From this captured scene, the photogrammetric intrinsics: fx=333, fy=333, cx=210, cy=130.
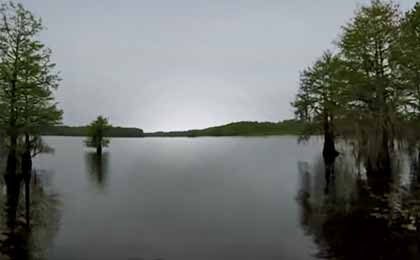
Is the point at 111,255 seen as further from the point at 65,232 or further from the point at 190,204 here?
the point at 190,204

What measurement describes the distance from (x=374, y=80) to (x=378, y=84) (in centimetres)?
47

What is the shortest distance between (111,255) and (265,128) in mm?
182011

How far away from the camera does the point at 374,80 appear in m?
20.2

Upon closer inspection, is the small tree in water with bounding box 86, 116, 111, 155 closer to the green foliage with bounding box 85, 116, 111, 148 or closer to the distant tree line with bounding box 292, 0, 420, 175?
A: the green foliage with bounding box 85, 116, 111, 148

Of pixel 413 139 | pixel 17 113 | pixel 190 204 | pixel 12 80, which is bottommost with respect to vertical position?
pixel 190 204

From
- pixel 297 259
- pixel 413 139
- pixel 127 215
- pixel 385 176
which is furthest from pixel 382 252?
pixel 385 176

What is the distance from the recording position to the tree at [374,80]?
17797 mm

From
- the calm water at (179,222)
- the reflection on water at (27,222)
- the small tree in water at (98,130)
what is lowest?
the calm water at (179,222)

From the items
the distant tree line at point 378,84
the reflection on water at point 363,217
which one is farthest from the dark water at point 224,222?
the distant tree line at point 378,84

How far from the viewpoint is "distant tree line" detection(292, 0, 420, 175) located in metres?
17.7

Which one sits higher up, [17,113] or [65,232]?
[17,113]

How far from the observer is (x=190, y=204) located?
16.1 meters

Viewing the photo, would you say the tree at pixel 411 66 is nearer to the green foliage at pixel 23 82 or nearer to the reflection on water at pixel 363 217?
the reflection on water at pixel 363 217

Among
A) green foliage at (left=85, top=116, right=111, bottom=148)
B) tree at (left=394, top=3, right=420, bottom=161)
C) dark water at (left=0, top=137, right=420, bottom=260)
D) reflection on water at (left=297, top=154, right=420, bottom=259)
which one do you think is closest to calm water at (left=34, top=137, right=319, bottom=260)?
dark water at (left=0, top=137, right=420, bottom=260)
